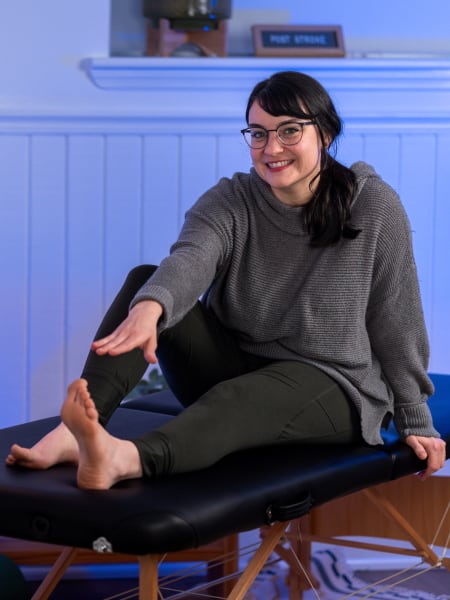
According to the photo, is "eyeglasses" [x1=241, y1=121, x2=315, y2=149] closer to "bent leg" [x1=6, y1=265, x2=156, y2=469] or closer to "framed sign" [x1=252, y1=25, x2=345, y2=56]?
"bent leg" [x1=6, y1=265, x2=156, y2=469]

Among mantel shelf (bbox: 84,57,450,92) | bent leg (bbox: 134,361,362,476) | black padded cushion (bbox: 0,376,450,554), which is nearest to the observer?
black padded cushion (bbox: 0,376,450,554)

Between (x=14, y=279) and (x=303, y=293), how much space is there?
3.59 feet

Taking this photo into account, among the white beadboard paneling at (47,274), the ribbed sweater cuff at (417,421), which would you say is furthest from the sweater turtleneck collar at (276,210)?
the white beadboard paneling at (47,274)

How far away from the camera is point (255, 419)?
5.24 ft

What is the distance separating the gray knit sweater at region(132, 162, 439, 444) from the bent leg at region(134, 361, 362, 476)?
0.15ft

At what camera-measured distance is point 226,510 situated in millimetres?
1342

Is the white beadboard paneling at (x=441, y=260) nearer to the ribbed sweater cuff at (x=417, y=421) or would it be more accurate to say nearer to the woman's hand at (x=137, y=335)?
the ribbed sweater cuff at (x=417, y=421)

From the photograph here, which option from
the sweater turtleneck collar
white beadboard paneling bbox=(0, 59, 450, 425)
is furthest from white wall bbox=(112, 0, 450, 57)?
the sweater turtleneck collar

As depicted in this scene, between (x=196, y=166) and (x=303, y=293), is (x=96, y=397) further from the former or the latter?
(x=196, y=166)

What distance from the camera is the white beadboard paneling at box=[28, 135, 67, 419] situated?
8.64 feet

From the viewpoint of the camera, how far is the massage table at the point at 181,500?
128cm

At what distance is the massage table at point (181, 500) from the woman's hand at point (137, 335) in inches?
7.4

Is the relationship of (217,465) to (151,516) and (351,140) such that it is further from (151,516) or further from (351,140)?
(351,140)

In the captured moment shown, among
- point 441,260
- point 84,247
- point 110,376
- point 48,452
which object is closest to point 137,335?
point 110,376
